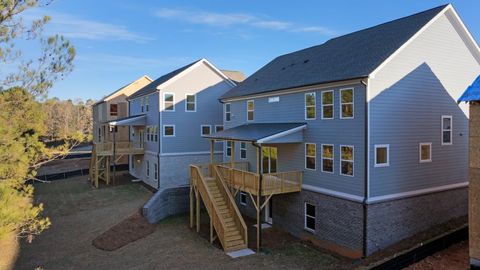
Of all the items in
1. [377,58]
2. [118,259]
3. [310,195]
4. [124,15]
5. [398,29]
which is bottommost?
[118,259]

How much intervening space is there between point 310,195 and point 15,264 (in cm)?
1304

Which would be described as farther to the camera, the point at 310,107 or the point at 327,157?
the point at 310,107

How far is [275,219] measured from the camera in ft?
61.8

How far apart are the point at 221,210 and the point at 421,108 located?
34.5ft

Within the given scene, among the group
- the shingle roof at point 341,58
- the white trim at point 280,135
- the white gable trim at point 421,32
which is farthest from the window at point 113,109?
the white gable trim at point 421,32

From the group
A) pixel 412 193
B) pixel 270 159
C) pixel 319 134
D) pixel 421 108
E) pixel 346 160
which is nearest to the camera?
pixel 346 160

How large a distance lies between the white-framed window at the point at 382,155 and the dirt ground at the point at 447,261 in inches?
148

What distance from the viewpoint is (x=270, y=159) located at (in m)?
19.3

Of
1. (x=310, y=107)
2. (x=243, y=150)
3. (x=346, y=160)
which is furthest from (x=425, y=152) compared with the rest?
(x=243, y=150)

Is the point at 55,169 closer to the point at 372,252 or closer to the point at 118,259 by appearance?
the point at 118,259

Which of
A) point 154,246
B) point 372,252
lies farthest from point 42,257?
point 372,252

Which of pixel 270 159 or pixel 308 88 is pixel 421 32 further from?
pixel 270 159

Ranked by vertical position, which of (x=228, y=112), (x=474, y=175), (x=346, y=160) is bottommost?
(x=474, y=175)

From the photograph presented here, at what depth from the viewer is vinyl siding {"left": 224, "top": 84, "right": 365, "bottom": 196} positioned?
540 inches
